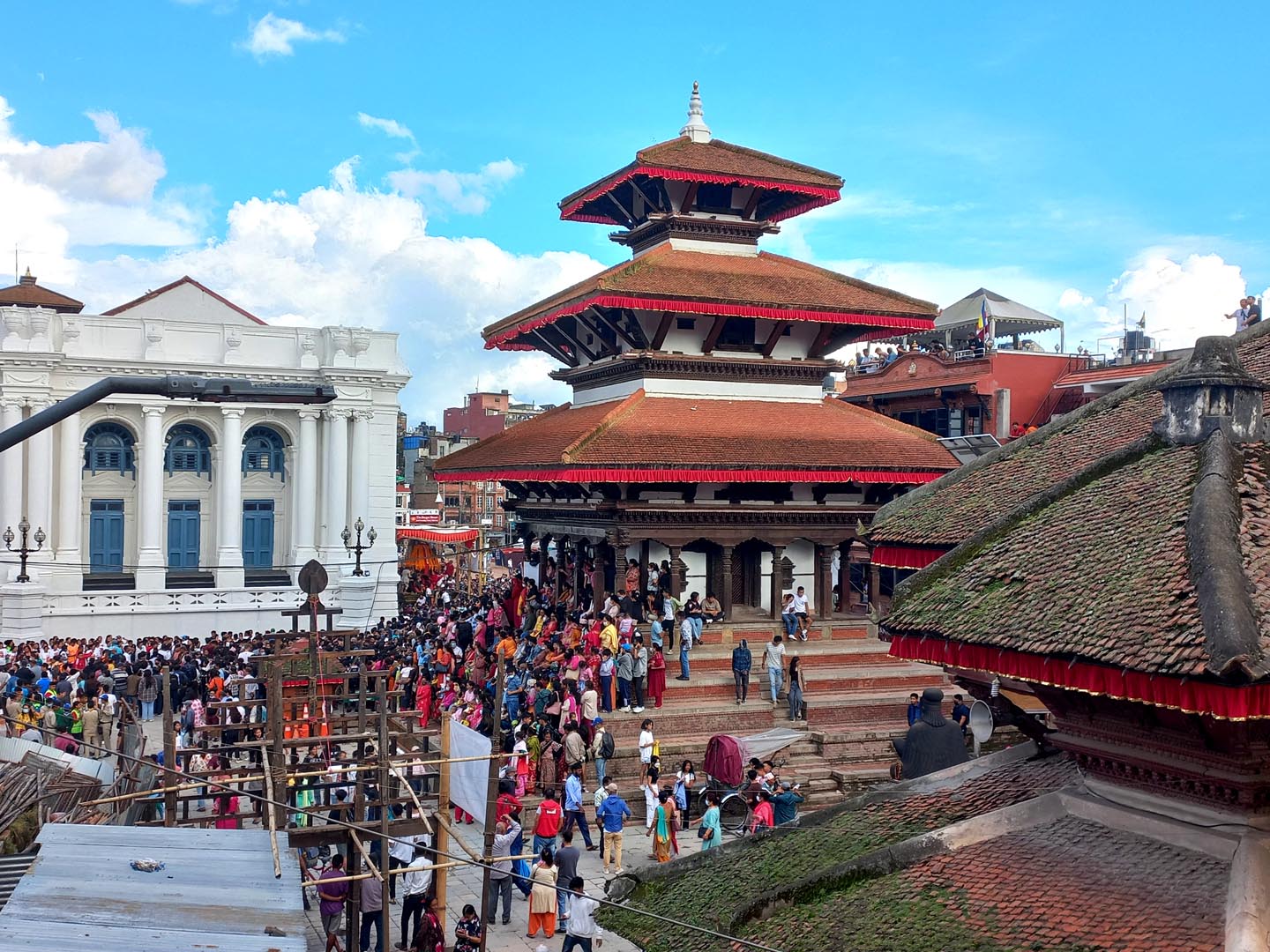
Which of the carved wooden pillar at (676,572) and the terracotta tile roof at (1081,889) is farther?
the carved wooden pillar at (676,572)

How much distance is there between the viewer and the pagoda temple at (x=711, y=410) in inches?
920

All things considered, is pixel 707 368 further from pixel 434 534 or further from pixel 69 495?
pixel 434 534

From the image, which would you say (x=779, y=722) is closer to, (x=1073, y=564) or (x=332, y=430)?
(x=1073, y=564)

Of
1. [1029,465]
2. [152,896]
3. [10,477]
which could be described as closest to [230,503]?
[10,477]

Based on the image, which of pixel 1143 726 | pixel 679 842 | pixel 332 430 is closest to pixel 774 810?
pixel 679 842

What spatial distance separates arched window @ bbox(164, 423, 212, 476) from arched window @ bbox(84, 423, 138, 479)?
135 centimetres

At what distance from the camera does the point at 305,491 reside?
1784 inches

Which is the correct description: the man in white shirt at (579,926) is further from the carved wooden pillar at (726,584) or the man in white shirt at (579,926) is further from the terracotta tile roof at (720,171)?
the terracotta tile roof at (720,171)

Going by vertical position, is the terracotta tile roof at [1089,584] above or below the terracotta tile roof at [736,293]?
below

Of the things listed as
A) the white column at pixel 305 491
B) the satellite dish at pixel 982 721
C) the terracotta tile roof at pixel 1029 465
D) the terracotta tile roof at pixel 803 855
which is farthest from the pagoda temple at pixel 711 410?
the white column at pixel 305 491

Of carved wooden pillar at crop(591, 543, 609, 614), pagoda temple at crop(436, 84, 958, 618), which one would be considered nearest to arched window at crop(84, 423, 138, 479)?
pagoda temple at crop(436, 84, 958, 618)

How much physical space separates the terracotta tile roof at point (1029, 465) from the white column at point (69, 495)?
130ft

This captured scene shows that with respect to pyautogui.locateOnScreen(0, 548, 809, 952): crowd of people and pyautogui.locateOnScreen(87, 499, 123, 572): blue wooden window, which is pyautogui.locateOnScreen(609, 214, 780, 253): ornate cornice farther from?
pyautogui.locateOnScreen(87, 499, 123, 572): blue wooden window

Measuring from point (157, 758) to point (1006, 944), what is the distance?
14997mm
